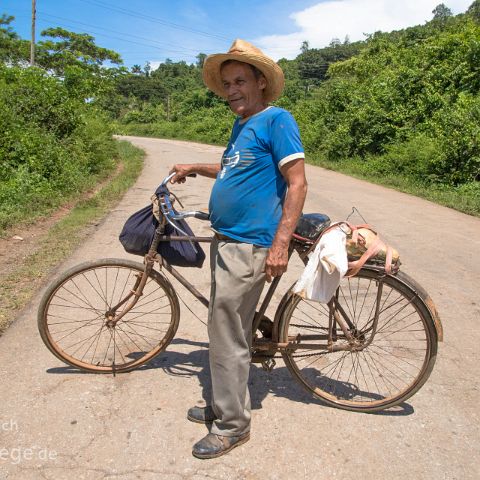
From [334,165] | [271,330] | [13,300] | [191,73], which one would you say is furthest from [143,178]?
[191,73]

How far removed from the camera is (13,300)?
392 cm

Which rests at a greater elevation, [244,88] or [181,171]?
[244,88]

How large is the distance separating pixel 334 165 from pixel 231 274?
13.4 m

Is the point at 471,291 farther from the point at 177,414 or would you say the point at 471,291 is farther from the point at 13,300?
the point at 13,300

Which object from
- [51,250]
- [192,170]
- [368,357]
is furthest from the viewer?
[51,250]

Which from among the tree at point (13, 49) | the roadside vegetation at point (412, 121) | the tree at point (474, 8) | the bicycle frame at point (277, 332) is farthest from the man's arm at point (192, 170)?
the tree at point (474, 8)

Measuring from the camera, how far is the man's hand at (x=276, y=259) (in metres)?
2.15

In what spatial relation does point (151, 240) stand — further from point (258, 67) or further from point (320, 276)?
point (258, 67)

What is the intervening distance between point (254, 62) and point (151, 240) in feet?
3.88

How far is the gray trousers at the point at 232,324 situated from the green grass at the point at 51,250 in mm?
2024

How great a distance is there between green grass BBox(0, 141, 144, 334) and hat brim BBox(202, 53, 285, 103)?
2474 millimetres

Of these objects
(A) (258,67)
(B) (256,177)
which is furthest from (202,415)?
(A) (258,67)

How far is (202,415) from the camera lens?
2.50 metres

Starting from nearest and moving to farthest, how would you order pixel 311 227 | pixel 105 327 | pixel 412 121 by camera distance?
pixel 311 227 < pixel 105 327 < pixel 412 121
